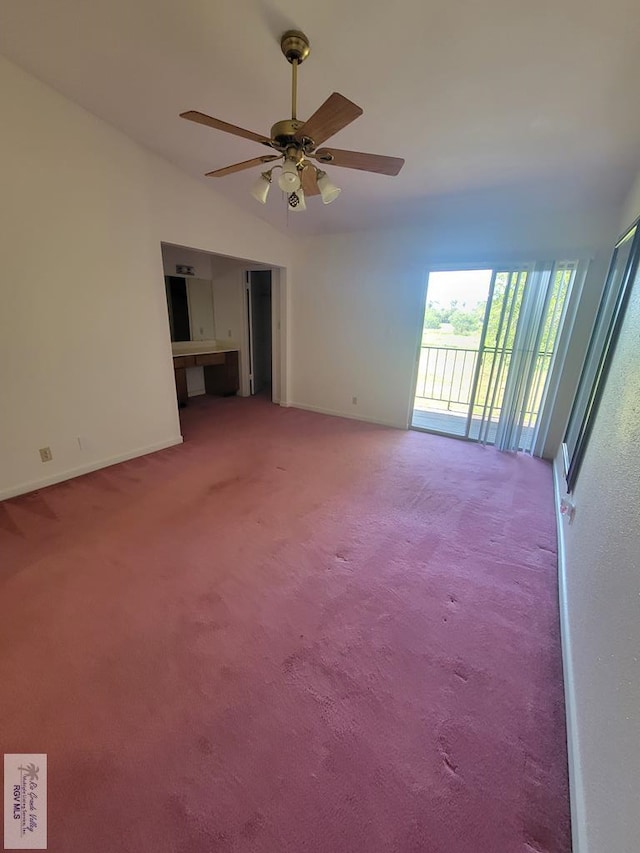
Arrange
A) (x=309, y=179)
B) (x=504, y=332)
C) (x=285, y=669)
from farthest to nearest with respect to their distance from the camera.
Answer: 1. (x=504, y=332)
2. (x=309, y=179)
3. (x=285, y=669)

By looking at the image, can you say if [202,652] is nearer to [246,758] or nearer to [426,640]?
[246,758]

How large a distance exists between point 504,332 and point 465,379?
1.38 m

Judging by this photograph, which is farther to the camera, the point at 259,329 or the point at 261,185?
the point at 259,329

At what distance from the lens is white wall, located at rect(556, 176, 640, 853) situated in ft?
2.88

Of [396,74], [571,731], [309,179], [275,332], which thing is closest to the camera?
[571,731]

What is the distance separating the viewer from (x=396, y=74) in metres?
1.95

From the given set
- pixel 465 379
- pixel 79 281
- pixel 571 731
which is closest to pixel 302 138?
pixel 79 281

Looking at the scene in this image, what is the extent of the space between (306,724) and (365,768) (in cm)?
24

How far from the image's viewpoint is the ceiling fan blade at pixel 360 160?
173cm

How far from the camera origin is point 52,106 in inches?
97.3

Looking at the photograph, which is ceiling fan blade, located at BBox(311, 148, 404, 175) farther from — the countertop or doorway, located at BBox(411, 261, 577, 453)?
the countertop

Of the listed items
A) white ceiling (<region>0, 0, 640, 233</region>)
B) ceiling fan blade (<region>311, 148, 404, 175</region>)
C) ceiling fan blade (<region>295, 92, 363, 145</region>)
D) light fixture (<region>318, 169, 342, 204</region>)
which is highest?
white ceiling (<region>0, 0, 640, 233</region>)

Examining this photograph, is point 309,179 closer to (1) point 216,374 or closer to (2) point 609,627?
(2) point 609,627

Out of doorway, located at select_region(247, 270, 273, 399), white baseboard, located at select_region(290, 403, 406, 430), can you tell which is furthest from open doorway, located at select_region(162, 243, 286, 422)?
white baseboard, located at select_region(290, 403, 406, 430)
